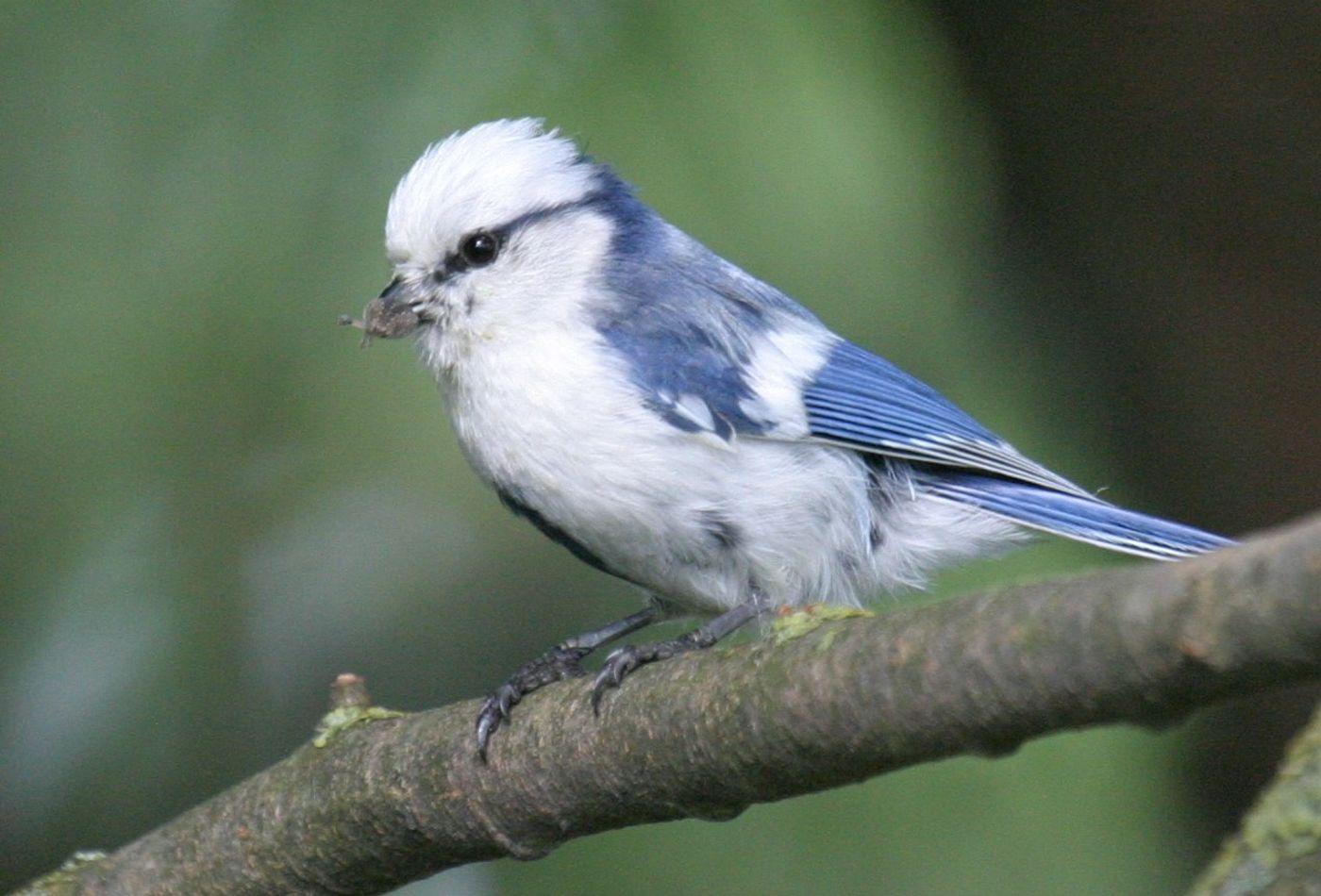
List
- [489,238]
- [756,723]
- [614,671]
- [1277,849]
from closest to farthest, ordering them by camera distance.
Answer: [1277,849] → [756,723] → [614,671] → [489,238]

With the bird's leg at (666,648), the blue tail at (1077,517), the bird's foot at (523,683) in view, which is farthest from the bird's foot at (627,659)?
the blue tail at (1077,517)

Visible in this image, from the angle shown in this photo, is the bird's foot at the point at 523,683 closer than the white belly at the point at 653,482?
Yes

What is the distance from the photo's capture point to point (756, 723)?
5.01 feet

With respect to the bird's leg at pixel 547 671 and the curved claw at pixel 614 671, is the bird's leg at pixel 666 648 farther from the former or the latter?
the bird's leg at pixel 547 671

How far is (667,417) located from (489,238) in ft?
1.49

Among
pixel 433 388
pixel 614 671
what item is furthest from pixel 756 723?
pixel 433 388

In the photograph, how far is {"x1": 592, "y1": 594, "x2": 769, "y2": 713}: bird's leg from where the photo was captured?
1.81m

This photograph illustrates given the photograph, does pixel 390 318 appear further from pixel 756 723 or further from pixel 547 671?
pixel 756 723

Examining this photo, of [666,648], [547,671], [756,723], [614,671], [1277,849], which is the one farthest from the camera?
[547,671]

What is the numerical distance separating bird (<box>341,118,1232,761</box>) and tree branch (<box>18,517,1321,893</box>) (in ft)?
0.69

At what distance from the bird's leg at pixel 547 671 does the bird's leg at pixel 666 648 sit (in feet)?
0.37

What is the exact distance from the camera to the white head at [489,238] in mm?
2346

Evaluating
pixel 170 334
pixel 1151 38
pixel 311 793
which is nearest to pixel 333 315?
pixel 170 334

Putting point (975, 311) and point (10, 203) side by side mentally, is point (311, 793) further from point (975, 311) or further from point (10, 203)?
point (975, 311)
